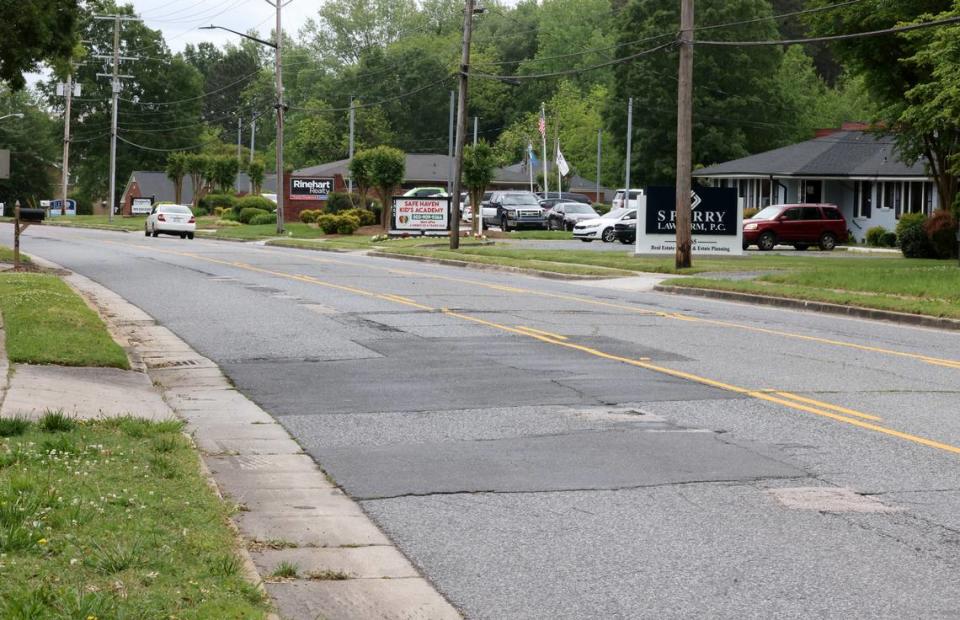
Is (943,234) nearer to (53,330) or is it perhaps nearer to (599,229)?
(599,229)

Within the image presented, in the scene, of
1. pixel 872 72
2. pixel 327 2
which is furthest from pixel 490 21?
pixel 872 72

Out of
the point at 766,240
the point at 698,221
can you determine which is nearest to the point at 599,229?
the point at 766,240

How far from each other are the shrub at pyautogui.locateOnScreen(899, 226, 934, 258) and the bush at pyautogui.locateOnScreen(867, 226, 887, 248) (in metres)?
11.1

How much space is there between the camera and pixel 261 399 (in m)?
12.3

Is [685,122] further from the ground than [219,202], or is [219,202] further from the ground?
[219,202]

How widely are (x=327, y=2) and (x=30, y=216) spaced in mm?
119547

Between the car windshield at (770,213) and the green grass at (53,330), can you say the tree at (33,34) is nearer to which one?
the green grass at (53,330)

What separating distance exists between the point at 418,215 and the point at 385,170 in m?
7.29

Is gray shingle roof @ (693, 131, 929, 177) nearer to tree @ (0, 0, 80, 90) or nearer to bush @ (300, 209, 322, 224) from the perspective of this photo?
bush @ (300, 209, 322, 224)

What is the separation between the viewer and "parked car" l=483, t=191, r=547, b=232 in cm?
6462

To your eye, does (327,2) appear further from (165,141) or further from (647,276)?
(647,276)

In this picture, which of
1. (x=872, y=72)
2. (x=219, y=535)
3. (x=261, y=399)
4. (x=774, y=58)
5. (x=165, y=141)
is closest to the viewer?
(x=219, y=535)

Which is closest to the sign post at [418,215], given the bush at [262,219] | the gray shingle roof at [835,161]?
the gray shingle roof at [835,161]

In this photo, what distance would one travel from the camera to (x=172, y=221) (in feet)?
194
